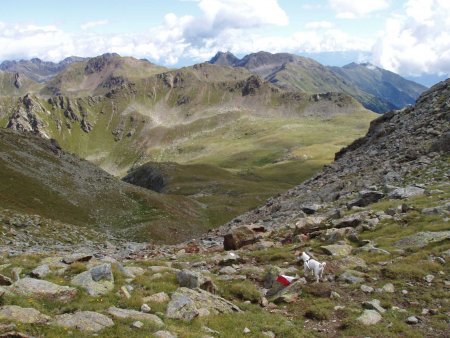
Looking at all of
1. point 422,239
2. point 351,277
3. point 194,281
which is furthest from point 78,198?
point 351,277

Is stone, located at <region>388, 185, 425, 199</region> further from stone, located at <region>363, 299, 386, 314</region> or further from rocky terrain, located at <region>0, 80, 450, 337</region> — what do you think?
stone, located at <region>363, 299, 386, 314</region>

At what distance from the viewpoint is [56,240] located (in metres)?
45.0

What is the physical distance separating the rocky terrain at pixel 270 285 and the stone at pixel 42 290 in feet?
0.13

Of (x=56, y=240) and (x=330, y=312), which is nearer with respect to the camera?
(x=330, y=312)

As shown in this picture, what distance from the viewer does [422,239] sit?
83.7 ft

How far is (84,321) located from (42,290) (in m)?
3.45

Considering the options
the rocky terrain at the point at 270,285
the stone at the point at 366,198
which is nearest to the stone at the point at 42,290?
the rocky terrain at the point at 270,285

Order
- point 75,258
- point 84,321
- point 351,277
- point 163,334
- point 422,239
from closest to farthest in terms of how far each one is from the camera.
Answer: point 163,334 → point 84,321 → point 351,277 → point 75,258 → point 422,239

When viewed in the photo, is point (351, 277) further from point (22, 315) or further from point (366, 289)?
point (22, 315)

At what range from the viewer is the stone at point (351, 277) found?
70.2 ft

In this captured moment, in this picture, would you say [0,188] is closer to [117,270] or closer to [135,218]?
[135,218]

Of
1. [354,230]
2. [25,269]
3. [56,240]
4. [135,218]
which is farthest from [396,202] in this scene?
[135,218]

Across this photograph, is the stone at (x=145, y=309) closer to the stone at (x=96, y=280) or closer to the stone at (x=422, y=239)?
the stone at (x=96, y=280)

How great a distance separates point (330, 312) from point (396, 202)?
18281mm
